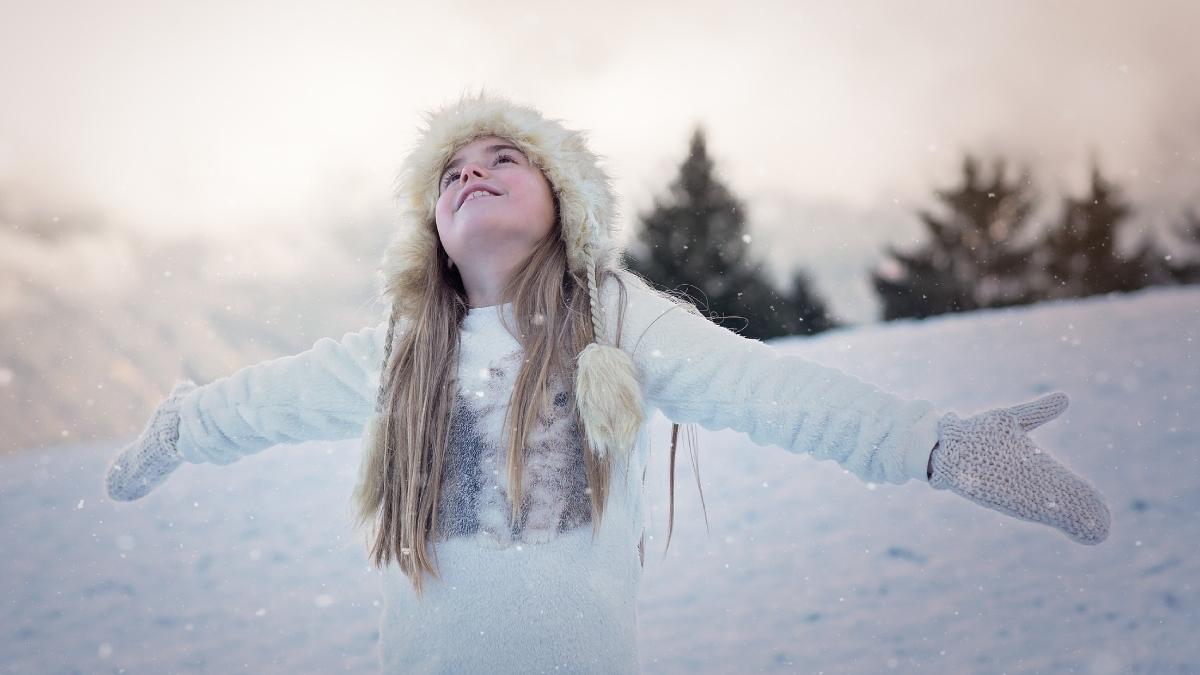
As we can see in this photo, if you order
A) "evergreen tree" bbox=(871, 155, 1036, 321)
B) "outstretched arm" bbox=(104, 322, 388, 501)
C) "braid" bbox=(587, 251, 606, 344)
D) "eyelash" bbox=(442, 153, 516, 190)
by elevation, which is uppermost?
"evergreen tree" bbox=(871, 155, 1036, 321)

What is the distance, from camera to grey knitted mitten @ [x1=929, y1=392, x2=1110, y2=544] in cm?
126

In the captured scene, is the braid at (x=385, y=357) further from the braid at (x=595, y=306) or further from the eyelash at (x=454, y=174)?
the braid at (x=595, y=306)

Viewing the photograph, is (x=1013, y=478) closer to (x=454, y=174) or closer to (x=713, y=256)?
(x=454, y=174)

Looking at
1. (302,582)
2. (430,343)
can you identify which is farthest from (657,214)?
(430,343)

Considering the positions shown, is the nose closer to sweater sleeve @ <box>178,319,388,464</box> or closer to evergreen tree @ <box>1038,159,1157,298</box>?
sweater sleeve @ <box>178,319,388,464</box>

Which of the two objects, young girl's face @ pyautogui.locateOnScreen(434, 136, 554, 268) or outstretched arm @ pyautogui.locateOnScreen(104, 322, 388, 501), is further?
outstretched arm @ pyautogui.locateOnScreen(104, 322, 388, 501)

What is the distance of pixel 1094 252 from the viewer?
10.9 meters

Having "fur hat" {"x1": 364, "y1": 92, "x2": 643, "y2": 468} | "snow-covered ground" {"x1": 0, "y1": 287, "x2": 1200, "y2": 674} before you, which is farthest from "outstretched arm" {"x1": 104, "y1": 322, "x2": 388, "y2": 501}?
"snow-covered ground" {"x1": 0, "y1": 287, "x2": 1200, "y2": 674}

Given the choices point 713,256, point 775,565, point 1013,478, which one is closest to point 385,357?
point 1013,478

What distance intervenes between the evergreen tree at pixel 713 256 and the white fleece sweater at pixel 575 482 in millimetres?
8460

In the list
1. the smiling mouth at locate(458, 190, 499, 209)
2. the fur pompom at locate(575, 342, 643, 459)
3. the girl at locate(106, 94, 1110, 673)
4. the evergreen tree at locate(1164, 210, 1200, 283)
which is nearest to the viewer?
the girl at locate(106, 94, 1110, 673)

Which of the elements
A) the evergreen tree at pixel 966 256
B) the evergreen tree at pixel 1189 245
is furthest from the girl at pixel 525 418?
the evergreen tree at pixel 966 256

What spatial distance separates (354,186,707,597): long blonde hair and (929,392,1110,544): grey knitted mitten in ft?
2.01

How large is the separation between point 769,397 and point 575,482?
1.58 ft
